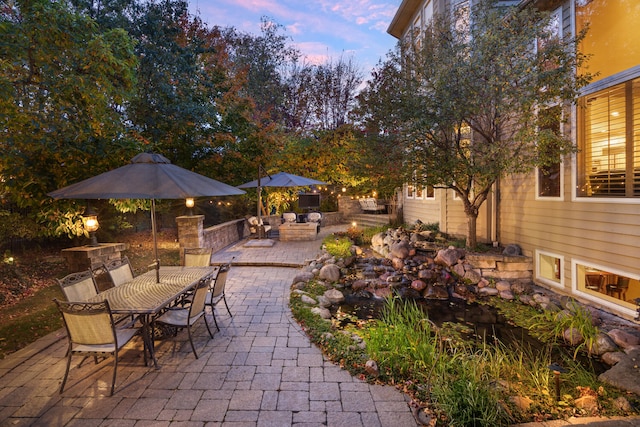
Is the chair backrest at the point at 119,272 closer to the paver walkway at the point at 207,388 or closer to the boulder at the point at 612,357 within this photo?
the paver walkway at the point at 207,388

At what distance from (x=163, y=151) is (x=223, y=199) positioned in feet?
13.2

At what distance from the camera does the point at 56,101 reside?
5.61 meters

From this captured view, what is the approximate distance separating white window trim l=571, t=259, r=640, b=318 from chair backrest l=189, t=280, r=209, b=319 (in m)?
6.34

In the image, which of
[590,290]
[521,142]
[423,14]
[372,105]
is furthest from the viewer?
[423,14]

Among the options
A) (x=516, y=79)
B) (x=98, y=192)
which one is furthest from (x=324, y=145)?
(x=98, y=192)

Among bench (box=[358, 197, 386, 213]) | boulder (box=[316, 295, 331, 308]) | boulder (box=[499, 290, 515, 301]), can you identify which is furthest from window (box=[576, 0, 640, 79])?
bench (box=[358, 197, 386, 213])

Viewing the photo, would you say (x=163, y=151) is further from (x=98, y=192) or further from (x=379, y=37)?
(x=379, y=37)

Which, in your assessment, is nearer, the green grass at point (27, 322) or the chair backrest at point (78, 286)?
the chair backrest at point (78, 286)

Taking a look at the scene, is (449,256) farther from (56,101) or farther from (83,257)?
(56,101)

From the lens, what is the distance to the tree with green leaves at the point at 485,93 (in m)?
6.41

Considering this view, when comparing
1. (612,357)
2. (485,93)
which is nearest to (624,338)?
(612,357)

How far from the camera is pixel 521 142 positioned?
6.75m

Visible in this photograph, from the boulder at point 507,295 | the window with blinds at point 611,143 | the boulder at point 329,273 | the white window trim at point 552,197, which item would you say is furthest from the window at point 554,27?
the boulder at point 329,273

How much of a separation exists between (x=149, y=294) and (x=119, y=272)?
1.20 m
